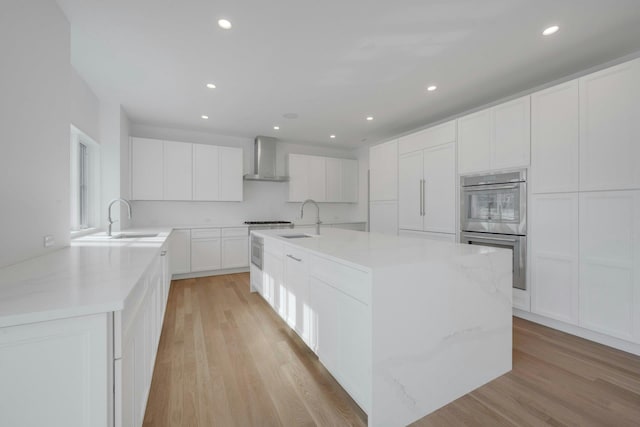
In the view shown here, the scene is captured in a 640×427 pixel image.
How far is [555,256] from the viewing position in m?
2.53

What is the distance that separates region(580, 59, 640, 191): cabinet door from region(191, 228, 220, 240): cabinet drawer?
4.71 m

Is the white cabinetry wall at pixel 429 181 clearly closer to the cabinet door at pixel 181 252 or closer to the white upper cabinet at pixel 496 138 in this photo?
the white upper cabinet at pixel 496 138

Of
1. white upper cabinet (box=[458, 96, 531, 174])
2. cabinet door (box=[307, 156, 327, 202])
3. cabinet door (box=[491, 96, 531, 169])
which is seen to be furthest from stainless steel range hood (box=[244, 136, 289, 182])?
cabinet door (box=[491, 96, 531, 169])

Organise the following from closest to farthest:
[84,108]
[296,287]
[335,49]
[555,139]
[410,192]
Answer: [296,287], [335,49], [555,139], [84,108], [410,192]

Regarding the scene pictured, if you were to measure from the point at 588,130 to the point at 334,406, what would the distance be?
3019mm

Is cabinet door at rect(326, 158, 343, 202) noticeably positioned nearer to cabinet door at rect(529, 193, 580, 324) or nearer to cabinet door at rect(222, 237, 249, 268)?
cabinet door at rect(222, 237, 249, 268)

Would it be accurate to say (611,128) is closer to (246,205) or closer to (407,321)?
(407,321)

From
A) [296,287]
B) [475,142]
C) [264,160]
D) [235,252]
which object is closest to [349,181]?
[264,160]

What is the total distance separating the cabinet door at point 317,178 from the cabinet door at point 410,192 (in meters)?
1.99

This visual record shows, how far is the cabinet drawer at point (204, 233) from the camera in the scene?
440cm

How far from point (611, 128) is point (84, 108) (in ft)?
16.7

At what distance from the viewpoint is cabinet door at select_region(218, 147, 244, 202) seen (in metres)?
4.85

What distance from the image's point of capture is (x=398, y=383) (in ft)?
4.51

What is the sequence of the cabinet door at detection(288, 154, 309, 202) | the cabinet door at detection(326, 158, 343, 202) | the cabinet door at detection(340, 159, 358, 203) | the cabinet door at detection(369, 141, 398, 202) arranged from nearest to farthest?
the cabinet door at detection(369, 141, 398, 202) < the cabinet door at detection(288, 154, 309, 202) < the cabinet door at detection(326, 158, 343, 202) < the cabinet door at detection(340, 159, 358, 203)
